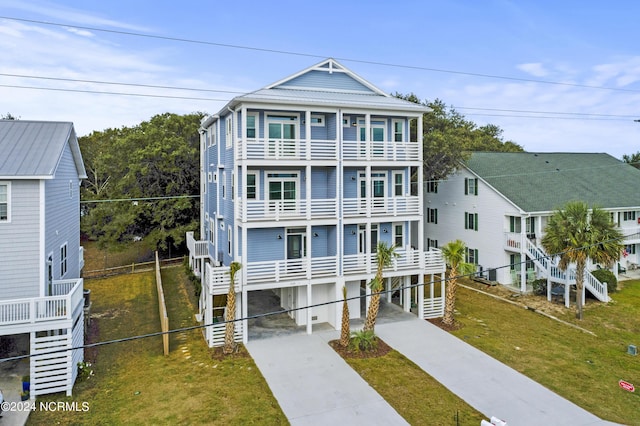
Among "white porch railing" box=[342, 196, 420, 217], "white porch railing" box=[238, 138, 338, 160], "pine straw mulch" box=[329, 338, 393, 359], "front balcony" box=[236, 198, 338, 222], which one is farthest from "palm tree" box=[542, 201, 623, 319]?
"white porch railing" box=[238, 138, 338, 160]

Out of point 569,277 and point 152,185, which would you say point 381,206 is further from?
point 152,185

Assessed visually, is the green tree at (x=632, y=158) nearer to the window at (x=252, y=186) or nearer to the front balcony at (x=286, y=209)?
the front balcony at (x=286, y=209)

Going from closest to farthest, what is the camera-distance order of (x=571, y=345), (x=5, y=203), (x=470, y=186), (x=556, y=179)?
(x=5, y=203) < (x=571, y=345) < (x=470, y=186) < (x=556, y=179)

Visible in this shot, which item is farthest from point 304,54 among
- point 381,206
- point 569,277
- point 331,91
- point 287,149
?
point 569,277

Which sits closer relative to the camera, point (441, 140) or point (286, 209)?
point (286, 209)

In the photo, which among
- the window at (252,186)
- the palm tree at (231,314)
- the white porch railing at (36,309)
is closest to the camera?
the white porch railing at (36,309)

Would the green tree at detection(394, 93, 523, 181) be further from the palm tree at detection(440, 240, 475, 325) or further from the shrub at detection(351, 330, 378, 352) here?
the shrub at detection(351, 330, 378, 352)

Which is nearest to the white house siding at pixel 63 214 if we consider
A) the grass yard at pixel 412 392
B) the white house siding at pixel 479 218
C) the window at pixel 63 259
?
the window at pixel 63 259
